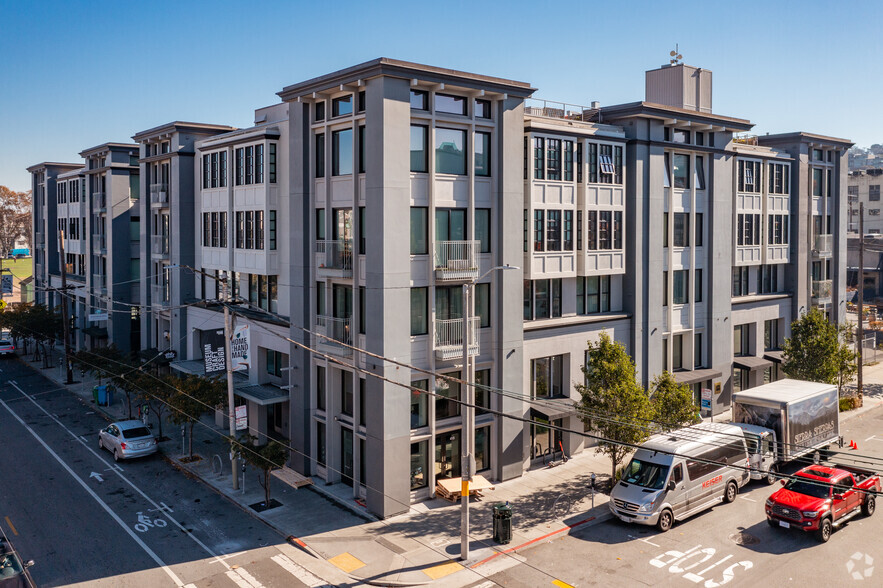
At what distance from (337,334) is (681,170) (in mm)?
19404

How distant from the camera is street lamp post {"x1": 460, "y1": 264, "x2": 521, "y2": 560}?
20.8m

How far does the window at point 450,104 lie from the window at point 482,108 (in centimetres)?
57

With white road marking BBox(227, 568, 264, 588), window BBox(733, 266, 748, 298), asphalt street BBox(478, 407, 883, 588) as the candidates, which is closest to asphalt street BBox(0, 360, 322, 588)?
white road marking BBox(227, 568, 264, 588)

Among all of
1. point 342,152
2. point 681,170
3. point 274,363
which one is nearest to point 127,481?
point 274,363

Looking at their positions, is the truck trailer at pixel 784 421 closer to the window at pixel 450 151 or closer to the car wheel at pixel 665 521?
the car wheel at pixel 665 521

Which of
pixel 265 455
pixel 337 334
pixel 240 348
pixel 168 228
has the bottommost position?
pixel 265 455

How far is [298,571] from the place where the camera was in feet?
66.6

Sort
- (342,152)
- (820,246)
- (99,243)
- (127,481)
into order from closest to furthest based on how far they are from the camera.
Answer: (342,152) → (127,481) → (820,246) → (99,243)

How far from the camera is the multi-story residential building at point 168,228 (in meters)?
37.6

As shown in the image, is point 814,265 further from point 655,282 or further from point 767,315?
point 655,282

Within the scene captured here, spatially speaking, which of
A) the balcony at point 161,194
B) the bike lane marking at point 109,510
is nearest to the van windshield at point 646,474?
the bike lane marking at point 109,510

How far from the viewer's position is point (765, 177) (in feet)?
131

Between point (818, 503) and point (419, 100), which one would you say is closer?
point (818, 503)

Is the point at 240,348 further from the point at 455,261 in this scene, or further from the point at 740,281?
the point at 740,281
